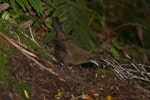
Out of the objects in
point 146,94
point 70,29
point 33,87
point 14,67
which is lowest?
point 146,94

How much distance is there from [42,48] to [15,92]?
2.50ft

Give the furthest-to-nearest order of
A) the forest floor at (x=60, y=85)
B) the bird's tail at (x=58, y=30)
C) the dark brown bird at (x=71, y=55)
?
1. the bird's tail at (x=58, y=30)
2. the dark brown bird at (x=71, y=55)
3. the forest floor at (x=60, y=85)

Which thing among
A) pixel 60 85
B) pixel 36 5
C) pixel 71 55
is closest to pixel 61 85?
pixel 60 85

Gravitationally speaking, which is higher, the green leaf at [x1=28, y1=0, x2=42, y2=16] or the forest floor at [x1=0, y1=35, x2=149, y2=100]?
the green leaf at [x1=28, y1=0, x2=42, y2=16]

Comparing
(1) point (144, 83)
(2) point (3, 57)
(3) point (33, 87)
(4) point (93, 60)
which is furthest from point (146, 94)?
(2) point (3, 57)

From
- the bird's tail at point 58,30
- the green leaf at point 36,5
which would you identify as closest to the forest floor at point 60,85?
the bird's tail at point 58,30

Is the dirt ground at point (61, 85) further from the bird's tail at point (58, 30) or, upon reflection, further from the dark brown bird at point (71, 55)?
the bird's tail at point (58, 30)

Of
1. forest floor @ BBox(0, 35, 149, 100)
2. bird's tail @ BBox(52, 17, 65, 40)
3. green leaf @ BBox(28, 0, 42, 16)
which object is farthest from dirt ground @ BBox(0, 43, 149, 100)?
green leaf @ BBox(28, 0, 42, 16)

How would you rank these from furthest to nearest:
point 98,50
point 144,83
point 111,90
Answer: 1. point 98,50
2. point 144,83
3. point 111,90

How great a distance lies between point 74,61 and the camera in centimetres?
358

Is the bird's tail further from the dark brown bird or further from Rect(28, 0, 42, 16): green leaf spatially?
Rect(28, 0, 42, 16): green leaf

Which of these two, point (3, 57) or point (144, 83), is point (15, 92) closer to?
point (3, 57)

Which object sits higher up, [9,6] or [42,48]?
[9,6]

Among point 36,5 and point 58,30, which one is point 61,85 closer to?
point 58,30
